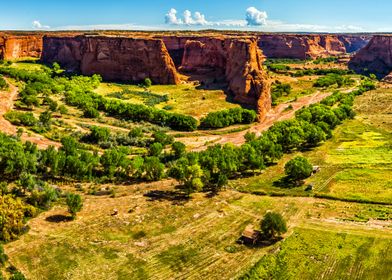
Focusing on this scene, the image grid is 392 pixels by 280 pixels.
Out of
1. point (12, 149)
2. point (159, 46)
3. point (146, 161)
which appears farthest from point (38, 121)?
point (159, 46)

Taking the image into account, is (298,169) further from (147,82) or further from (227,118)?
(147,82)

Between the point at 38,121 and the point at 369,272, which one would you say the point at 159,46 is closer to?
the point at 38,121

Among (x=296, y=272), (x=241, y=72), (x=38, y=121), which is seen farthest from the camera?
(x=241, y=72)

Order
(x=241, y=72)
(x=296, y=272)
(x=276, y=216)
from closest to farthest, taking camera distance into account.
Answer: (x=296, y=272), (x=276, y=216), (x=241, y=72)

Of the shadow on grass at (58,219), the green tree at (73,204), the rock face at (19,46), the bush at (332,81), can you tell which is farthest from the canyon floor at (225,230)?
the rock face at (19,46)

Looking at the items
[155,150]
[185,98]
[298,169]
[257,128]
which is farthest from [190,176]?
[185,98]

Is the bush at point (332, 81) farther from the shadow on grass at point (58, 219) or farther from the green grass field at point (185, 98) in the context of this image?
the shadow on grass at point (58, 219)

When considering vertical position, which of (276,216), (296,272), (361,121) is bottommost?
(296,272)

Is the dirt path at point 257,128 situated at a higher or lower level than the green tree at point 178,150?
higher
